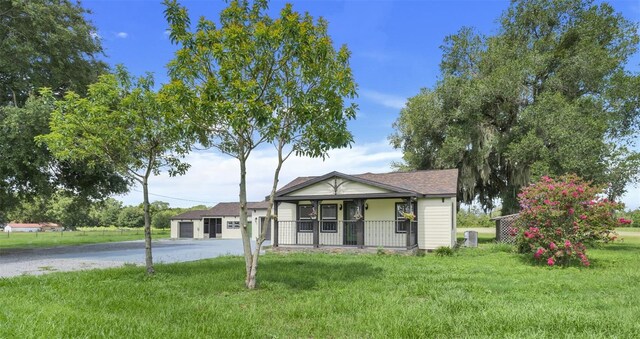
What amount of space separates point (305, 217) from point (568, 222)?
33.0ft

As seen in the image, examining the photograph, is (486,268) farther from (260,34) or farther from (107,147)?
(107,147)

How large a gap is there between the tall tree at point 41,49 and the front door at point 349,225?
489 inches

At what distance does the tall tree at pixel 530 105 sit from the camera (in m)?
18.6

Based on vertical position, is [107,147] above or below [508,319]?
above

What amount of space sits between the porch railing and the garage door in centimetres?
2124

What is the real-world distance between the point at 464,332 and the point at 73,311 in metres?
4.81

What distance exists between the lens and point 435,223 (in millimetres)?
15711

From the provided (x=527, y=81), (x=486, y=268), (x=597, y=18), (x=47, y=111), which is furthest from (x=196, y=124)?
(x=597, y=18)

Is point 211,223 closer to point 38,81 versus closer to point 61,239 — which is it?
point 61,239

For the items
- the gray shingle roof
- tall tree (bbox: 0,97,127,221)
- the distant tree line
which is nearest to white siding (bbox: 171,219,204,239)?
the distant tree line

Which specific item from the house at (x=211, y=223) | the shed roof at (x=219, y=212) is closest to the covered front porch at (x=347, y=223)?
the house at (x=211, y=223)

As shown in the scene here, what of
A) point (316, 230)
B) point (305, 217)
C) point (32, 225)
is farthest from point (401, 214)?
point (32, 225)

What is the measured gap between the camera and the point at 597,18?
21.3 meters

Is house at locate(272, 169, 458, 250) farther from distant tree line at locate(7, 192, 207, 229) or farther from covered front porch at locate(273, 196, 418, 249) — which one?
distant tree line at locate(7, 192, 207, 229)
